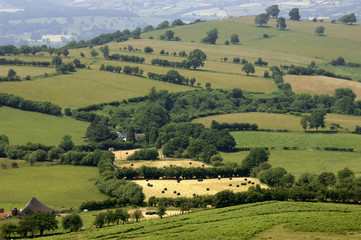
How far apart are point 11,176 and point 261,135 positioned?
75.8m

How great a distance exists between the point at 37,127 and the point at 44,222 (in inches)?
3561

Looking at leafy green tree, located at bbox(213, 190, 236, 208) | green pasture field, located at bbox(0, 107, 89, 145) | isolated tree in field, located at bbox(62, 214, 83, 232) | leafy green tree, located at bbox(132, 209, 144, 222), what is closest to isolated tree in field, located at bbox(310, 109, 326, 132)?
green pasture field, located at bbox(0, 107, 89, 145)

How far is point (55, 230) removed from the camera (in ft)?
326

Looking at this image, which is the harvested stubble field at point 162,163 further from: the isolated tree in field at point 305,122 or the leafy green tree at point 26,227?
the leafy green tree at point 26,227

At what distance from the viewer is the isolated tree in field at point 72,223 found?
9731cm

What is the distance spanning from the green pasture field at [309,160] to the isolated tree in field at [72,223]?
190ft

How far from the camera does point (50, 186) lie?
128 meters

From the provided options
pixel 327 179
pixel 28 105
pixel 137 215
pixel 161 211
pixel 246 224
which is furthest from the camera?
pixel 28 105

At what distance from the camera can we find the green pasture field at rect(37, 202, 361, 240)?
9006 centimetres

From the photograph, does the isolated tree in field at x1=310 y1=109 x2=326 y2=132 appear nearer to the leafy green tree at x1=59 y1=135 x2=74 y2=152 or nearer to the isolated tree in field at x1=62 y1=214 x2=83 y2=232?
the leafy green tree at x1=59 y1=135 x2=74 y2=152

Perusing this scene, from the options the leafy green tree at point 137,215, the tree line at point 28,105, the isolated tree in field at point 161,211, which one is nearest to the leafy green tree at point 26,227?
the leafy green tree at point 137,215

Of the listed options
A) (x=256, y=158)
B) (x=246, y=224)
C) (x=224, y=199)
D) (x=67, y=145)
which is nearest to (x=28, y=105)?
(x=67, y=145)

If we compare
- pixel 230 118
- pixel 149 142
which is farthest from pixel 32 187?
pixel 230 118

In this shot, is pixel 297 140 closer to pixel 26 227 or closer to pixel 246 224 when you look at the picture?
pixel 246 224
